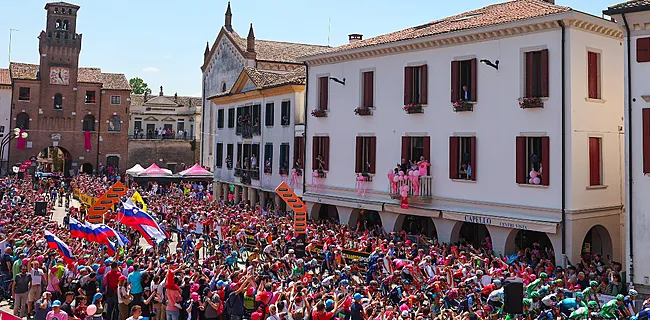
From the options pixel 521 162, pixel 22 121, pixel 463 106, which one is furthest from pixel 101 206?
pixel 22 121

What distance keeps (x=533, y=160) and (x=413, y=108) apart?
18.2ft

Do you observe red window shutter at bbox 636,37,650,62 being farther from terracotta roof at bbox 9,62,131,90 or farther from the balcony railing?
terracotta roof at bbox 9,62,131,90

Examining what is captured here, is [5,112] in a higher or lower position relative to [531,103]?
higher

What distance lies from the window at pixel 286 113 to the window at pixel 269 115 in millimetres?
1252

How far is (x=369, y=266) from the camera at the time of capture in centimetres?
1780

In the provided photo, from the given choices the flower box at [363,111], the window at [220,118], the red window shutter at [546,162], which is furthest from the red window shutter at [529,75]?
the window at [220,118]

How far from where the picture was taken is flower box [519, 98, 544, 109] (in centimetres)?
2020

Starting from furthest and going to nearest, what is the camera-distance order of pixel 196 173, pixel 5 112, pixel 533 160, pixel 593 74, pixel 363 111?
pixel 5 112 → pixel 196 173 → pixel 363 111 → pixel 533 160 → pixel 593 74

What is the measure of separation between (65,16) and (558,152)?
178 ft

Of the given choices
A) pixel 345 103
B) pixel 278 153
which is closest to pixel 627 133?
pixel 345 103

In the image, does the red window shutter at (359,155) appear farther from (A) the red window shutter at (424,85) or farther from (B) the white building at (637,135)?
(B) the white building at (637,135)

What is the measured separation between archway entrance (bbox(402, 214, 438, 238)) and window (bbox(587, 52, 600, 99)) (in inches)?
304

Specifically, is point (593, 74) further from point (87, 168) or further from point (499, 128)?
point (87, 168)

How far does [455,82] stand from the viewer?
A: 23031mm
